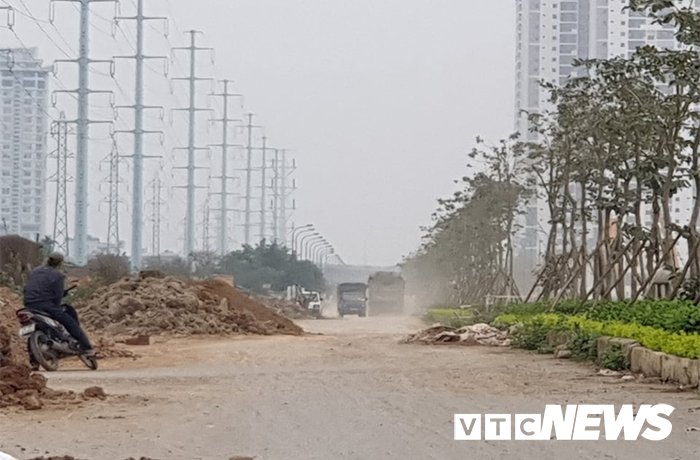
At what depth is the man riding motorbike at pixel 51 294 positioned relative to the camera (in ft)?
55.1

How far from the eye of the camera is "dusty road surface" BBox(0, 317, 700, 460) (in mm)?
9133

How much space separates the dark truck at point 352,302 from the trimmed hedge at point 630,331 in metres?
46.0

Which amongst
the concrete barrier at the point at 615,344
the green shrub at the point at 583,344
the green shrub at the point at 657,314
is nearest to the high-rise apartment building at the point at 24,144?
the green shrub at the point at 657,314

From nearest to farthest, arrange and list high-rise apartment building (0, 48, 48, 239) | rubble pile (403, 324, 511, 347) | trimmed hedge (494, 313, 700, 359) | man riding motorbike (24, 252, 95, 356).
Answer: trimmed hedge (494, 313, 700, 359) → man riding motorbike (24, 252, 95, 356) → rubble pile (403, 324, 511, 347) → high-rise apartment building (0, 48, 48, 239)

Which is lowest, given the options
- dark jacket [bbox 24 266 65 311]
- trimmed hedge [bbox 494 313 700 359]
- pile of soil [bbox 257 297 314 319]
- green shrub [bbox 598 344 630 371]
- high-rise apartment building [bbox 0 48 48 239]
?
pile of soil [bbox 257 297 314 319]

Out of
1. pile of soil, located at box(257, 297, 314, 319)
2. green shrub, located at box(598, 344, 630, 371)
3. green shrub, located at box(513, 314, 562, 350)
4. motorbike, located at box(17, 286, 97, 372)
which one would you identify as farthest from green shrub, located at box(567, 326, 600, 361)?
pile of soil, located at box(257, 297, 314, 319)

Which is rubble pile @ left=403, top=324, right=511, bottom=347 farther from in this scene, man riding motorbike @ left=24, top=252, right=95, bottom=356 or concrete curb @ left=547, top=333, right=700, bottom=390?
man riding motorbike @ left=24, top=252, right=95, bottom=356

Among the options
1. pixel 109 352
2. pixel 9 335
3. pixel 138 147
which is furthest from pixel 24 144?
pixel 9 335

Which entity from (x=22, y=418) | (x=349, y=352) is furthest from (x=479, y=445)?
(x=349, y=352)

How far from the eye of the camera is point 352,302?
7381 centimetres

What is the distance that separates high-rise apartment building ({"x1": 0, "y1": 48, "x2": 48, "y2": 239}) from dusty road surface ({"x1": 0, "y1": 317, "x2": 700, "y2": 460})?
3267 cm

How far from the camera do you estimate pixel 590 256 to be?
28.8 metres

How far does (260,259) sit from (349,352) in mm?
60122

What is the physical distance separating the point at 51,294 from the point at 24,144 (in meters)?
39.9
